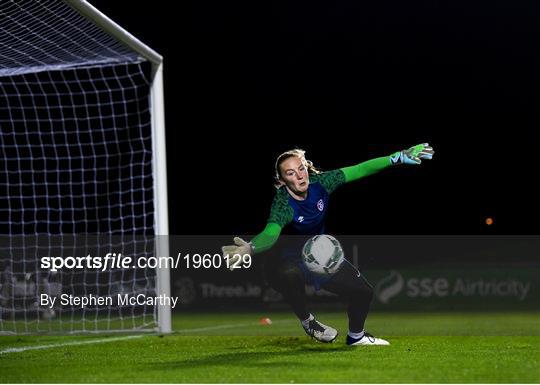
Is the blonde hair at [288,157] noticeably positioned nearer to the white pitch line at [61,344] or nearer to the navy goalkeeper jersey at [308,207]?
the navy goalkeeper jersey at [308,207]

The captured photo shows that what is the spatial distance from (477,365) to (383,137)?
1774 cm

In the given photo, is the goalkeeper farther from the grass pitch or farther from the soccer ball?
the grass pitch

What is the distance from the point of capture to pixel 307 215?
8648mm

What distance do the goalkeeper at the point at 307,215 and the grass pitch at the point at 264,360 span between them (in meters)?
0.41

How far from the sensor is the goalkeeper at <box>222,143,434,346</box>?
856 centimetres

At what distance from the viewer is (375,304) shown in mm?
19344

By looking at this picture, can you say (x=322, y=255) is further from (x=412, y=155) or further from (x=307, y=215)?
(x=412, y=155)

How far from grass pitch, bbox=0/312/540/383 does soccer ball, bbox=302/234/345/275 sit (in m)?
0.73

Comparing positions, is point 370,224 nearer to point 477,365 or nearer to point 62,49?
point 62,49

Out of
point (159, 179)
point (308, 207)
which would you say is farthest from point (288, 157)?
point (159, 179)

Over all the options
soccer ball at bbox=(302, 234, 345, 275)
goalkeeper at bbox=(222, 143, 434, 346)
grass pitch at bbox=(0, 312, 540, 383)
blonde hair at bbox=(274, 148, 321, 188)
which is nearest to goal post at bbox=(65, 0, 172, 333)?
grass pitch at bbox=(0, 312, 540, 383)

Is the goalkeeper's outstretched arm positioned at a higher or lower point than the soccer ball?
higher

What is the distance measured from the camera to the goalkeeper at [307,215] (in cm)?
856

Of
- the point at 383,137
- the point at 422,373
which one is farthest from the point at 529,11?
the point at 422,373
